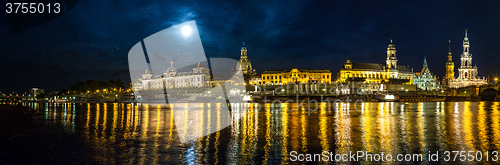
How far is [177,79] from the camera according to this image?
17425 cm

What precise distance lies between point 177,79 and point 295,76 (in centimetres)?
Result: 5703

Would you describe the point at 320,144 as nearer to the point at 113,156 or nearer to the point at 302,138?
the point at 302,138

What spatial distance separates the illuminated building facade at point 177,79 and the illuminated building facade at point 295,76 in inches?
996

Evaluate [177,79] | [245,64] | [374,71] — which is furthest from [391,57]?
[177,79]

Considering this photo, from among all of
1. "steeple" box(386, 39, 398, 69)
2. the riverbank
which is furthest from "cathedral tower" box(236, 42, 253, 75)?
the riverbank

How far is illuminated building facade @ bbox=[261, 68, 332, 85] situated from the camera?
149 meters

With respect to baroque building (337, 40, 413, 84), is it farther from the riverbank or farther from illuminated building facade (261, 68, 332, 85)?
the riverbank

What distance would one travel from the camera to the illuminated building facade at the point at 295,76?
148875 millimetres

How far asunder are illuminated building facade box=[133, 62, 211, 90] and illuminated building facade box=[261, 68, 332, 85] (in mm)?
25298

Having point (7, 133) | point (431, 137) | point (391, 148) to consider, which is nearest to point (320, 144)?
point (391, 148)

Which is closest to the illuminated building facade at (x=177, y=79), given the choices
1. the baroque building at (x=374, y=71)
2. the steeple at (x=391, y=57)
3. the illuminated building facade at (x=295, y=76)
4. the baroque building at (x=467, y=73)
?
the illuminated building facade at (x=295, y=76)

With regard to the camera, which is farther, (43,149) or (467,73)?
(467,73)

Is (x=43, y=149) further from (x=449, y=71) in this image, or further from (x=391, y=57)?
(x=449, y=71)

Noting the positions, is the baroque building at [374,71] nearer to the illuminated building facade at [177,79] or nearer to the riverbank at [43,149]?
the illuminated building facade at [177,79]
